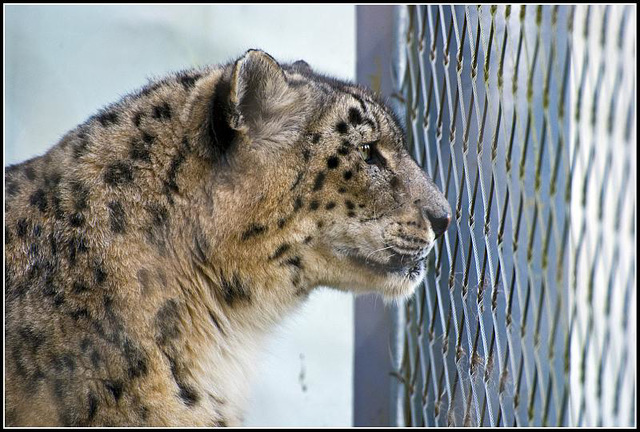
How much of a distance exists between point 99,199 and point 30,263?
262mm

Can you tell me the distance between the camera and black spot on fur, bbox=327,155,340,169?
8.85 ft

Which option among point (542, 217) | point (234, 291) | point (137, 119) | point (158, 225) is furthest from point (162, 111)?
point (542, 217)

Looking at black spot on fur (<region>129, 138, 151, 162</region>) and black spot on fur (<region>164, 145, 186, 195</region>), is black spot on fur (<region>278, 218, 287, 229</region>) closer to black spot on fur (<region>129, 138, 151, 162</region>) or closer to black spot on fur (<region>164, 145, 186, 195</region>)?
black spot on fur (<region>164, 145, 186, 195</region>)

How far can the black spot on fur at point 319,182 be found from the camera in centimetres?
268

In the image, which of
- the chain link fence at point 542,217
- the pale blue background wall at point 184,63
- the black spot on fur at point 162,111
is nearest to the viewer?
the black spot on fur at point 162,111

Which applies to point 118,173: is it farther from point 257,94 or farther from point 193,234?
Answer: point 257,94

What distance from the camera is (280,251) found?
270cm

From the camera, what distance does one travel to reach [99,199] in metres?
2.51

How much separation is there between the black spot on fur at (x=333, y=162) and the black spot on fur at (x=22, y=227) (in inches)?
35.8

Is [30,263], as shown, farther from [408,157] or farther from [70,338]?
[408,157]

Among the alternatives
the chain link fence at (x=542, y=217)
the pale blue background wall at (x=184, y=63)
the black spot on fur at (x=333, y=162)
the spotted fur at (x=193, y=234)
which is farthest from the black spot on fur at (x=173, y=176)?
the pale blue background wall at (x=184, y=63)

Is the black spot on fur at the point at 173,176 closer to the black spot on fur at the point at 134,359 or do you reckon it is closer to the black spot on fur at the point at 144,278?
the black spot on fur at the point at 144,278

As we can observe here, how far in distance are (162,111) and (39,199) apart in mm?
450

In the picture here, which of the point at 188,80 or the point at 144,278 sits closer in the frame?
the point at 144,278
